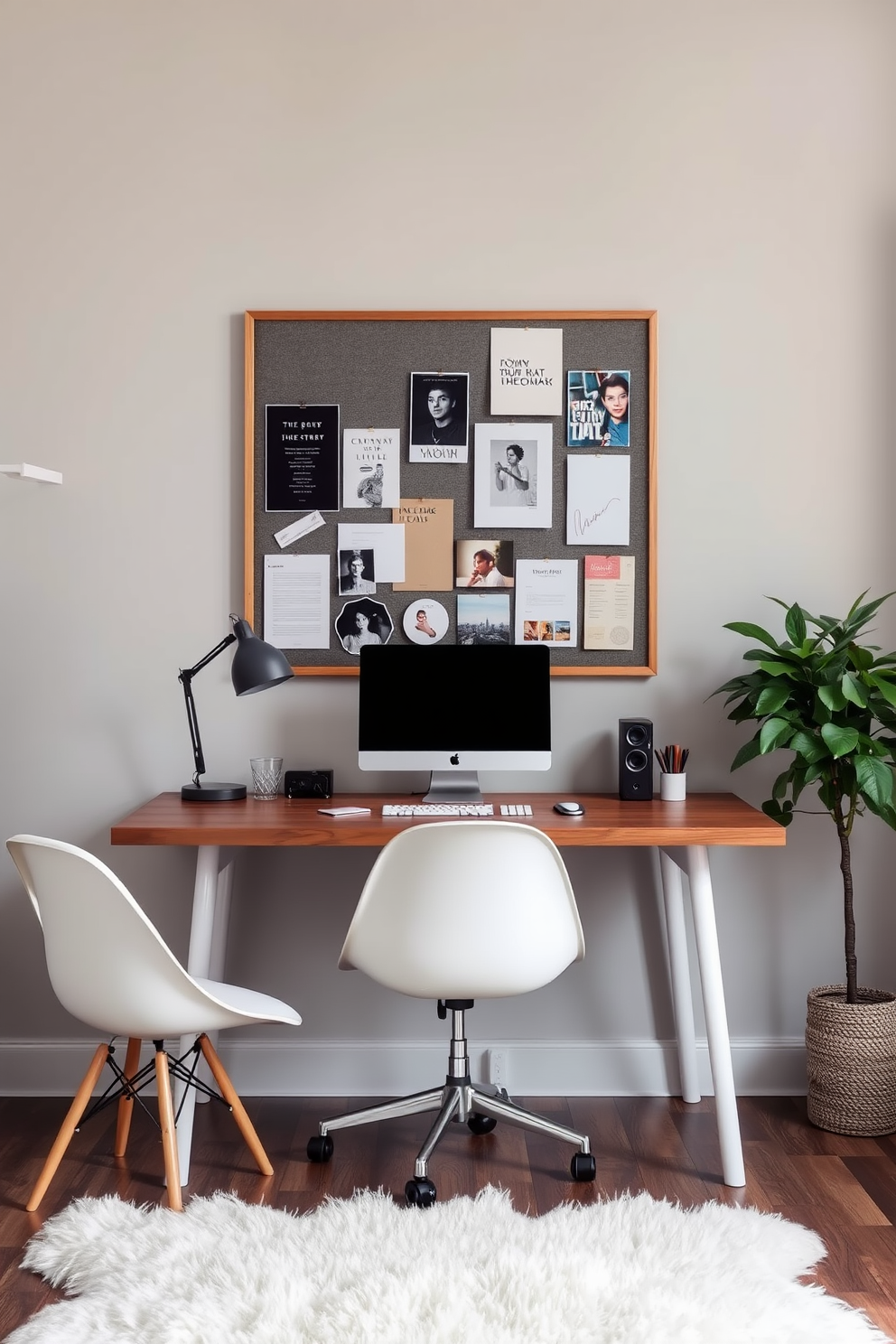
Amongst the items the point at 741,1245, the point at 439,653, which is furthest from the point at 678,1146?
the point at 439,653

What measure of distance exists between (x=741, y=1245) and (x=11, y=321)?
9.01ft

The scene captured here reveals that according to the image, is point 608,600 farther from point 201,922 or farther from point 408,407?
point 201,922

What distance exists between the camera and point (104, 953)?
221 cm

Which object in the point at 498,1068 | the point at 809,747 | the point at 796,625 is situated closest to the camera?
the point at 809,747

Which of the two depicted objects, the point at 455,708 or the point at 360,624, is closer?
the point at 455,708

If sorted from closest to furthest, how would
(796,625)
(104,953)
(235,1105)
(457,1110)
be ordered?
(104,953), (235,1105), (457,1110), (796,625)

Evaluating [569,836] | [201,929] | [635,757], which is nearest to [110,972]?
[201,929]

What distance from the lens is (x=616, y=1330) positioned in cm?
184

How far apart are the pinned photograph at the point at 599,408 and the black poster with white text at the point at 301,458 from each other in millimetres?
625

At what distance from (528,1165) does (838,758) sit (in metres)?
1.17

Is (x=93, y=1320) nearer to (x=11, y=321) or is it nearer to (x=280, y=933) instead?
(x=280, y=933)

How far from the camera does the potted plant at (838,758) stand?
102 inches
